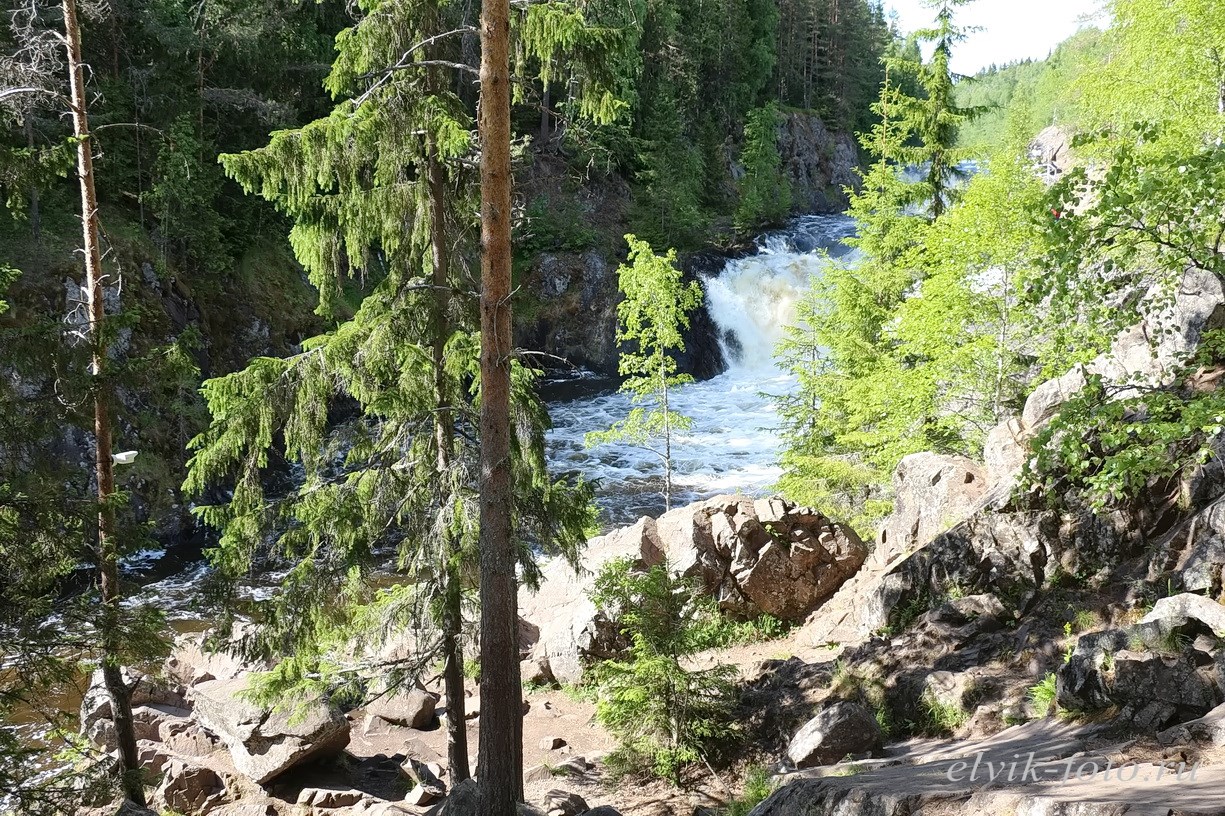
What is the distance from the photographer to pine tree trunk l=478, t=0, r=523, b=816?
20.7ft

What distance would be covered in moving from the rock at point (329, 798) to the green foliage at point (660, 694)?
3128 mm

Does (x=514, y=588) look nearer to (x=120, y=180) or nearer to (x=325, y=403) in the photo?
(x=325, y=403)

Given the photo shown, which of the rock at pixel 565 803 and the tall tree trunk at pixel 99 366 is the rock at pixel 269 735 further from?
the rock at pixel 565 803

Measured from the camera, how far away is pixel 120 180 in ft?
75.2

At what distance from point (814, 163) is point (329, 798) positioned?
168 ft

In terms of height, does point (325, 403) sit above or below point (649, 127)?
below

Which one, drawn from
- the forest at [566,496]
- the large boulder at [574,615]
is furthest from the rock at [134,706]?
the large boulder at [574,615]

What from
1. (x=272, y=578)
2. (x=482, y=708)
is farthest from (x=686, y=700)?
(x=272, y=578)

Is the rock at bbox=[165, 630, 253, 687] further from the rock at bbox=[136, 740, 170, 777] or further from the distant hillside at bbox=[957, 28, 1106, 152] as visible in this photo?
the distant hillside at bbox=[957, 28, 1106, 152]

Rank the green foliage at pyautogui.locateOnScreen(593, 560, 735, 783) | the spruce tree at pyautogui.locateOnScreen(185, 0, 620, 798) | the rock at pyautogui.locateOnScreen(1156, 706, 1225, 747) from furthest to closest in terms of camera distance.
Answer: the green foliage at pyautogui.locateOnScreen(593, 560, 735, 783), the spruce tree at pyautogui.locateOnScreen(185, 0, 620, 798), the rock at pyautogui.locateOnScreen(1156, 706, 1225, 747)

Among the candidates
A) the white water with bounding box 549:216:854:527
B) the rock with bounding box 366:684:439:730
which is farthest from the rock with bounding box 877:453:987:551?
the rock with bounding box 366:684:439:730

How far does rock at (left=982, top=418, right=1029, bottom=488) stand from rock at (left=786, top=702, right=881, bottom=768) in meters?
5.12

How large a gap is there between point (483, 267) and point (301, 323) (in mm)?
21037

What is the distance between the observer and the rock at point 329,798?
30.7 ft
